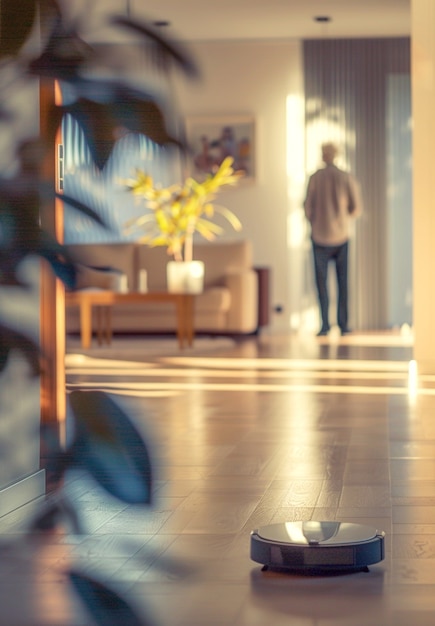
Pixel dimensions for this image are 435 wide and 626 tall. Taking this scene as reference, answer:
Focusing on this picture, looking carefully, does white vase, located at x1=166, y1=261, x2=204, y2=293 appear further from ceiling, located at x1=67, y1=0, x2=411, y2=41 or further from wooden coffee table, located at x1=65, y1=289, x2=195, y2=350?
ceiling, located at x1=67, y1=0, x2=411, y2=41

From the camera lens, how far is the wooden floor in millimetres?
1269

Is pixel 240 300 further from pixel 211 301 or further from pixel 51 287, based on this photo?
pixel 51 287

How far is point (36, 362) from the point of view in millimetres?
531

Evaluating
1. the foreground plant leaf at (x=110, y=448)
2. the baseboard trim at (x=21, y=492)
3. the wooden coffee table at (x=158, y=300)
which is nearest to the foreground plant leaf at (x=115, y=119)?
the foreground plant leaf at (x=110, y=448)

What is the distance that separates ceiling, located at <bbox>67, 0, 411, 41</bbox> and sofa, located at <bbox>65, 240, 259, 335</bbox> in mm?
1871

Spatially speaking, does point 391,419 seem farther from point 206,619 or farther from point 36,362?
point 36,362

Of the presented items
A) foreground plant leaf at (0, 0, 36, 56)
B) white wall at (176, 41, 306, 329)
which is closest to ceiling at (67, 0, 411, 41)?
white wall at (176, 41, 306, 329)

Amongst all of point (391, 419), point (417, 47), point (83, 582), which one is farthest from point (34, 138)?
point (417, 47)

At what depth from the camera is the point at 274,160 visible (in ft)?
34.2

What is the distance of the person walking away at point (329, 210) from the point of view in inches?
338

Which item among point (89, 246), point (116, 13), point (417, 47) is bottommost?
point (89, 246)

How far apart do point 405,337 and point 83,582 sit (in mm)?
7605

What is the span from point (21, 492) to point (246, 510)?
17.2 inches

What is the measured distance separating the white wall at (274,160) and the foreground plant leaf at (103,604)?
8.97 metres
